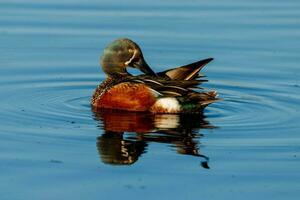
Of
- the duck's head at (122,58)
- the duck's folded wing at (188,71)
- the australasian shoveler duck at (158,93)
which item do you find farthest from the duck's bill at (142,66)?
the duck's folded wing at (188,71)

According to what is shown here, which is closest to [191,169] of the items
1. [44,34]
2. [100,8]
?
[44,34]

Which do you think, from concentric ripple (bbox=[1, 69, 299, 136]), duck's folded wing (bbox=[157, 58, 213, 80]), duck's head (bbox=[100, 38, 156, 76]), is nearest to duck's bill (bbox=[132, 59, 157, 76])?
duck's head (bbox=[100, 38, 156, 76])

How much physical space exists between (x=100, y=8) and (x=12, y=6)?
1.52 m

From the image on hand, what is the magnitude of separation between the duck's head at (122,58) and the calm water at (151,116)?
49 centimetres

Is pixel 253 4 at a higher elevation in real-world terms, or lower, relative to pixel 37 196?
higher

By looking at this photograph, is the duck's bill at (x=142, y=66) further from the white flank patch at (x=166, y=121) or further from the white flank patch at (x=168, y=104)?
the white flank patch at (x=166, y=121)

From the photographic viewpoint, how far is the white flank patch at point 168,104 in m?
11.6

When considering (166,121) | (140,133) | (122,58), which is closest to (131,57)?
(122,58)

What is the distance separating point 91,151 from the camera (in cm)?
956

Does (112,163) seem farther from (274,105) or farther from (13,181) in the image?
(274,105)

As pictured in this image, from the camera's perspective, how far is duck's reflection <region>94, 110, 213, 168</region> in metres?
9.54

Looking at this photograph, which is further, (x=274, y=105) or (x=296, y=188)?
(x=274, y=105)

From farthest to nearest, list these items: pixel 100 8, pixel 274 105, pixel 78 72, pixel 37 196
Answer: pixel 100 8
pixel 78 72
pixel 274 105
pixel 37 196

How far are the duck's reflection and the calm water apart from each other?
0.01m
